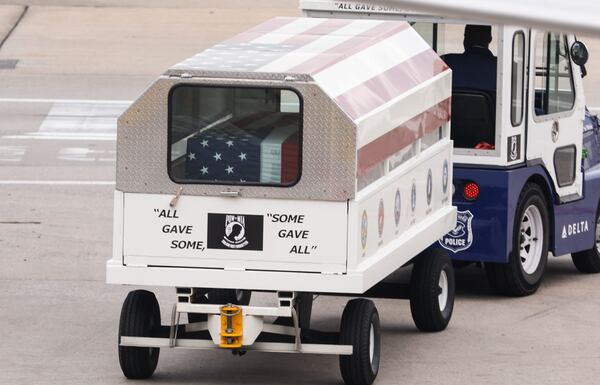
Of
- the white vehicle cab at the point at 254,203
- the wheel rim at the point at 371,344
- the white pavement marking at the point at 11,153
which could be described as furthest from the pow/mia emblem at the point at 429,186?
the white pavement marking at the point at 11,153

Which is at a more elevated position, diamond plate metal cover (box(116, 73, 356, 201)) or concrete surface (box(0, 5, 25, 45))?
concrete surface (box(0, 5, 25, 45))

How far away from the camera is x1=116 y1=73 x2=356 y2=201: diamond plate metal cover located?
750 cm

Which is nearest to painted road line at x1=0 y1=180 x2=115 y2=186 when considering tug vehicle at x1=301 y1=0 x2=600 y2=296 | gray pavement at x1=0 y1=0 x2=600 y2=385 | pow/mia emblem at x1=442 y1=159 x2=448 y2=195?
gray pavement at x1=0 y1=0 x2=600 y2=385

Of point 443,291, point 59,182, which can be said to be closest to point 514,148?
point 443,291

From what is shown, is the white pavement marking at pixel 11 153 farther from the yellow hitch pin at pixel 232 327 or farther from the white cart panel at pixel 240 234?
the yellow hitch pin at pixel 232 327

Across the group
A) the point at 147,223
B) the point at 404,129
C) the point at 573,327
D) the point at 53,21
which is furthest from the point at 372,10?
the point at 53,21

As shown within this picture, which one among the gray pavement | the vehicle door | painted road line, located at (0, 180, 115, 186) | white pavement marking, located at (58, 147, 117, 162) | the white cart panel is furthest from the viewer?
white pavement marking, located at (58, 147, 117, 162)

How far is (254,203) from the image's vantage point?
7.62 m

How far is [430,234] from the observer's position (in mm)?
9219

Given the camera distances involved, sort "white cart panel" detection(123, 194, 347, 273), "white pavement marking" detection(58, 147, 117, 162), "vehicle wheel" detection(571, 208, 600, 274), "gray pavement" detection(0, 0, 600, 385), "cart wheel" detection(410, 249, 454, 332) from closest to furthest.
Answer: "white cart panel" detection(123, 194, 347, 273), "gray pavement" detection(0, 0, 600, 385), "cart wheel" detection(410, 249, 454, 332), "vehicle wheel" detection(571, 208, 600, 274), "white pavement marking" detection(58, 147, 117, 162)

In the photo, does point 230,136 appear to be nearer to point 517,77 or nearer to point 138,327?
point 138,327

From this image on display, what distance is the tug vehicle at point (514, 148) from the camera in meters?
10.4

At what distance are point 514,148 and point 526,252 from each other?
3.17ft

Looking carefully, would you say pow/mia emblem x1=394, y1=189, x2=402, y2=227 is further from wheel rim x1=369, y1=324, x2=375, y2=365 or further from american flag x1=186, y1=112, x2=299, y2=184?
american flag x1=186, y1=112, x2=299, y2=184
